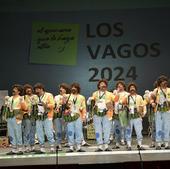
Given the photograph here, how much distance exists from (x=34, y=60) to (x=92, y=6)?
2.05m

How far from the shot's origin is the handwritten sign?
1091 cm

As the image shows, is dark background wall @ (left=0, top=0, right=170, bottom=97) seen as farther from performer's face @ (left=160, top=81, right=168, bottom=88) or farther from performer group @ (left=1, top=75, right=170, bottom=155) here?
performer's face @ (left=160, top=81, right=168, bottom=88)

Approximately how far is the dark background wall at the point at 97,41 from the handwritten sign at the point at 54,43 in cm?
14

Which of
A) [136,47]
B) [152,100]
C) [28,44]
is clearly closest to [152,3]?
[136,47]

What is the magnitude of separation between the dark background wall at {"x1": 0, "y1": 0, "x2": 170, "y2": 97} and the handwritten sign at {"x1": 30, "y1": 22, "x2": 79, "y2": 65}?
14 centimetres

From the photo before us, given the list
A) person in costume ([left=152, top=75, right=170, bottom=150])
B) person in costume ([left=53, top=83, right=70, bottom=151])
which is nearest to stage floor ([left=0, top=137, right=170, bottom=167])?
person in costume ([left=152, top=75, right=170, bottom=150])

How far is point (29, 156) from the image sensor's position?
271 inches

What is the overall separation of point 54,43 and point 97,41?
111 cm

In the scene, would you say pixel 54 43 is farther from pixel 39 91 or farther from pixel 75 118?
pixel 75 118

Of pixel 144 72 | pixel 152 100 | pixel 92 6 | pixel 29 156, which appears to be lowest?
pixel 29 156

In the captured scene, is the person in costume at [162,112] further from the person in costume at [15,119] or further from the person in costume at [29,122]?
the person in costume at [15,119]

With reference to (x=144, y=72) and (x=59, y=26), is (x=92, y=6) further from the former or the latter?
(x=144, y=72)

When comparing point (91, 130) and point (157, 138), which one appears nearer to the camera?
point (157, 138)

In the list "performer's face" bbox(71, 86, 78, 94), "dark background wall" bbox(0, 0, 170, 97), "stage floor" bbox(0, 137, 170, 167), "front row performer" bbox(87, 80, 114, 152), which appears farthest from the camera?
"dark background wall" bbox(0, 0, 170, 97)
